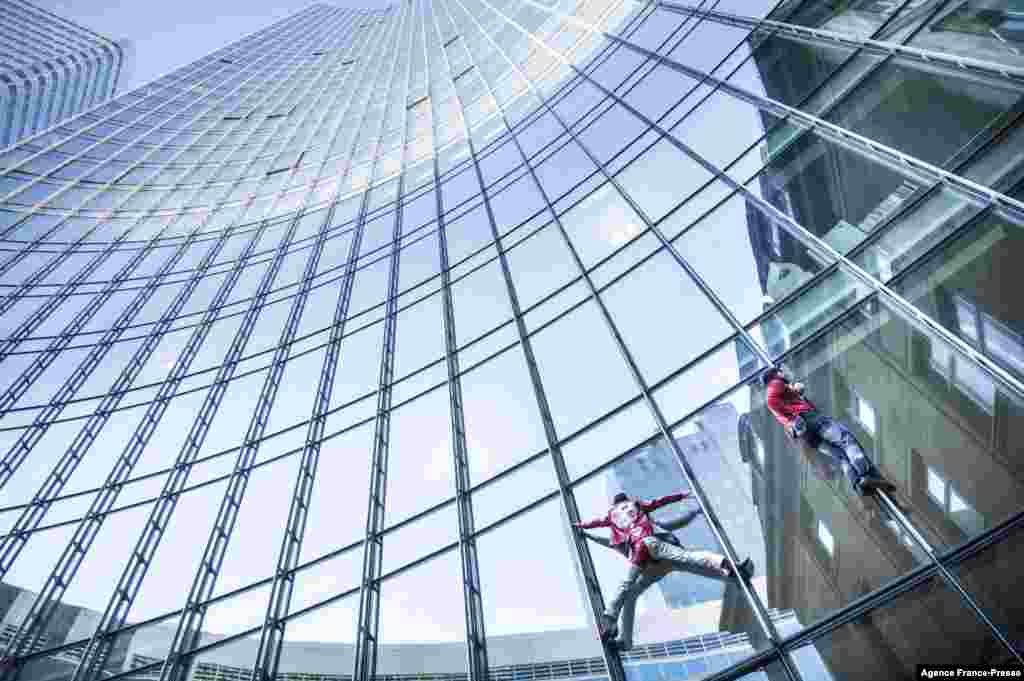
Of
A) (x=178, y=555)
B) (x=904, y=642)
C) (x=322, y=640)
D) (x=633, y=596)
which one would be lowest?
(x=904, y=642)

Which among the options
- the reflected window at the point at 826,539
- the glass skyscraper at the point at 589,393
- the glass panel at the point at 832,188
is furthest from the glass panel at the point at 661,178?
the reflected window at the point at 826,539

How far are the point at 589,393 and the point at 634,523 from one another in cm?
336

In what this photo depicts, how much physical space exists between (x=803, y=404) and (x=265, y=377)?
13.2m

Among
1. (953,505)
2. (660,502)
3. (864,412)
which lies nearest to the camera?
(953,505)

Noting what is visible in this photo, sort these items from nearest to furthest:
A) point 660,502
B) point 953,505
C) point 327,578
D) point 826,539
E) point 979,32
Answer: point 953,505 → point 826,539 → point 660,502 → point 979,32 → point 327,578

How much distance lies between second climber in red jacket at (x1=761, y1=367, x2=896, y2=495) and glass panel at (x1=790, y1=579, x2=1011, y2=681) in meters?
0.96

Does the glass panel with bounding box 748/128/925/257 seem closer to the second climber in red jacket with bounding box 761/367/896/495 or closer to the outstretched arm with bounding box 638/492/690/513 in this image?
the second climber in red jacket with bounding box 761/367/896/495

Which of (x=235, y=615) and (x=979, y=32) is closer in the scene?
(x=979, y=32)

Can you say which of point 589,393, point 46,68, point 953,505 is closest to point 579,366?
point 589,393

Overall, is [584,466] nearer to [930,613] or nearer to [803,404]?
[803,404]

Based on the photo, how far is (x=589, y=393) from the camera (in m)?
9.61

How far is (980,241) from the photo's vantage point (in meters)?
6.62

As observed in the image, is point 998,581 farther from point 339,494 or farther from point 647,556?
point 339,494

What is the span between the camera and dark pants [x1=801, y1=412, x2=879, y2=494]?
5614 mm
